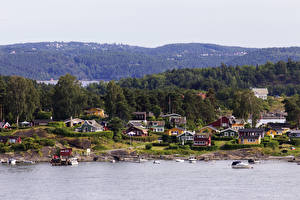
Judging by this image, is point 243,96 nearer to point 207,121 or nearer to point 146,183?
point 207,121

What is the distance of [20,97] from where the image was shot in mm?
96438

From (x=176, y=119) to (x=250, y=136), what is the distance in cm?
2072

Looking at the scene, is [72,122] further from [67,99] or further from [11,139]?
[11,139]

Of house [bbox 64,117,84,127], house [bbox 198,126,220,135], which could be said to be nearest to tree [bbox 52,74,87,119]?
house [bbox 64,117,84,127]

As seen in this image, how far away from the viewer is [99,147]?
292 feet

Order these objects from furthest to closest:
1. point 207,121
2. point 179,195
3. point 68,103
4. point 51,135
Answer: point 207,121 < point 68,103 < point 51,135 < point 179,195

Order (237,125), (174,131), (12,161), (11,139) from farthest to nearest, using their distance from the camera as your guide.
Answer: (237,125) < (174,131) < (11,139) < (12,161)

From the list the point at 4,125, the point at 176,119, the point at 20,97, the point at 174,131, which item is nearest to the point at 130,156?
the point at 174,131

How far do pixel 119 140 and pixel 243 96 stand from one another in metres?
23.7

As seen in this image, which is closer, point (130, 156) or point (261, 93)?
point (130, 156)

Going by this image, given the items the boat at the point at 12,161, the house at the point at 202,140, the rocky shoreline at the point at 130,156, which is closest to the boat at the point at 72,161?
the rocky shoreline at the point at 130,156

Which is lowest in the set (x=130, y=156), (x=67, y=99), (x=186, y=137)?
(x=130, y=156)

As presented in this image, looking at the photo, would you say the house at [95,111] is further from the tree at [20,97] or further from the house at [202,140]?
the house at [202,140]

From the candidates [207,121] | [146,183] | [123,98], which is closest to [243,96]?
[207,121]
